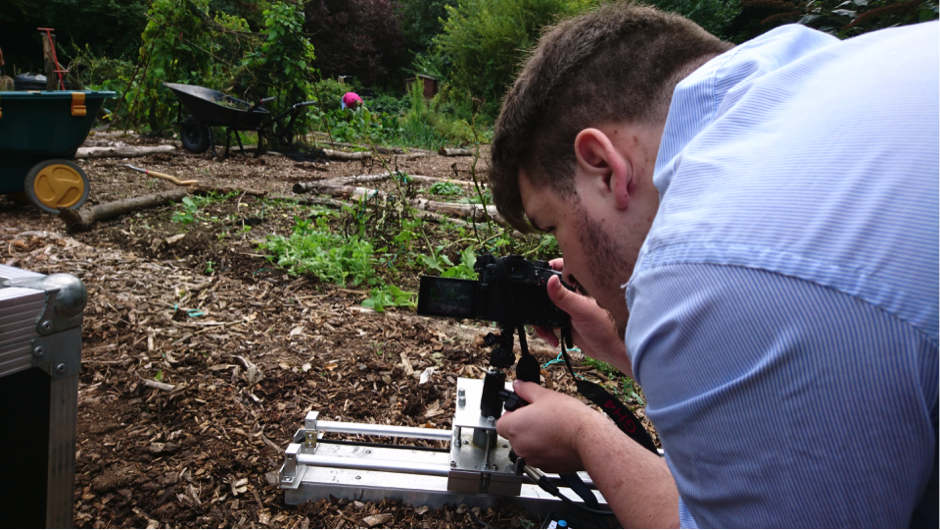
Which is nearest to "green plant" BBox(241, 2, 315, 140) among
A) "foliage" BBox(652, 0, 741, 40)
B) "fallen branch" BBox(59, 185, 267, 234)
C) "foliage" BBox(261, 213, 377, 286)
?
"fallen branch" BBox(59, 185, 267, 234)

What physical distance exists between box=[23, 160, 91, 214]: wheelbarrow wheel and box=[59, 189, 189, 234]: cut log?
0.31 metres

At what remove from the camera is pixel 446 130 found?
47.6 feet

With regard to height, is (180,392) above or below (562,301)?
below

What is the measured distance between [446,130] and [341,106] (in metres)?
3.47

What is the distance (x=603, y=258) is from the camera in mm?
1075

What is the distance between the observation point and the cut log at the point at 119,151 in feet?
22.5

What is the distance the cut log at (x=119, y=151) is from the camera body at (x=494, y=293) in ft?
22.8

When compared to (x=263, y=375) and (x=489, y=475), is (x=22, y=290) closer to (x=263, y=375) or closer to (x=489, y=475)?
(x=489, y=475)

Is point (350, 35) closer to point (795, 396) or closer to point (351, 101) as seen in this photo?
Answer: point (351, 101)

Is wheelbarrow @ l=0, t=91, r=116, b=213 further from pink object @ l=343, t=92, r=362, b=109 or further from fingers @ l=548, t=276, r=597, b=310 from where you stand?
pink object @ l=343, t=92, r=362, b=109

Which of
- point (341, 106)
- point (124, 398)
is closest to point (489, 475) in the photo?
point (124, 398)

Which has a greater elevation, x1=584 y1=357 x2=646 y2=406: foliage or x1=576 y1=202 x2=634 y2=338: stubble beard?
x1=576 y1=202 x2=634 y2=338: stubble beard

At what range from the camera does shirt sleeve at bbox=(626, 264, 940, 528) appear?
0.55 m

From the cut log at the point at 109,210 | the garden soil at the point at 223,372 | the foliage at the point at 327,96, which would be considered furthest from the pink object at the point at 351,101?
the garden soil at the point at 223,372
